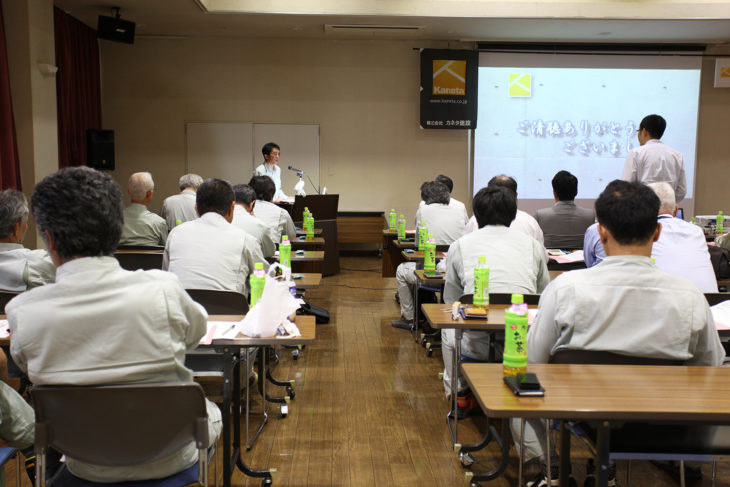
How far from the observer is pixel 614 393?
1714 millimetres

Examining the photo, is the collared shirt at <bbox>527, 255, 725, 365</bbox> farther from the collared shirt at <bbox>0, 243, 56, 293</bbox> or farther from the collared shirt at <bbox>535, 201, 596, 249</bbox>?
the collared shirt at <bbox>535, 201, 596, 249</bbox>

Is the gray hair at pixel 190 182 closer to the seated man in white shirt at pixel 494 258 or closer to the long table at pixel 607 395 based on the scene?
the seated man in white shirt at pixel 494 258

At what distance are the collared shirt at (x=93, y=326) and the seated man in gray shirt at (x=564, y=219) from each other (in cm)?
394

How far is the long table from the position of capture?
1602 mm

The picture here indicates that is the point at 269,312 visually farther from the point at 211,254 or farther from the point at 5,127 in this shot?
the point at 5,127

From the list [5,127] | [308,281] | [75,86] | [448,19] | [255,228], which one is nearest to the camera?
[308,281]

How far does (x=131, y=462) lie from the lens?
65.5 inches

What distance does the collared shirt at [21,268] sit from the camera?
2824 mm

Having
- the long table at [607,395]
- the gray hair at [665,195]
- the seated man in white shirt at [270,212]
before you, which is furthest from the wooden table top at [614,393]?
the seated man in white shirt at [270,212]

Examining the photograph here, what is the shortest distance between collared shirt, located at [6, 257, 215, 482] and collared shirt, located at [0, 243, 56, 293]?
1311 millimetres

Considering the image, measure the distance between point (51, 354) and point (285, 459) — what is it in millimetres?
1629

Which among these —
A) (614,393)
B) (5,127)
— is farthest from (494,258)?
(5,127)

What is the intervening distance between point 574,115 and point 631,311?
8360mm

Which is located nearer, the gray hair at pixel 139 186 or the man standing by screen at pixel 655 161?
the gray hair at pixel 139 186
